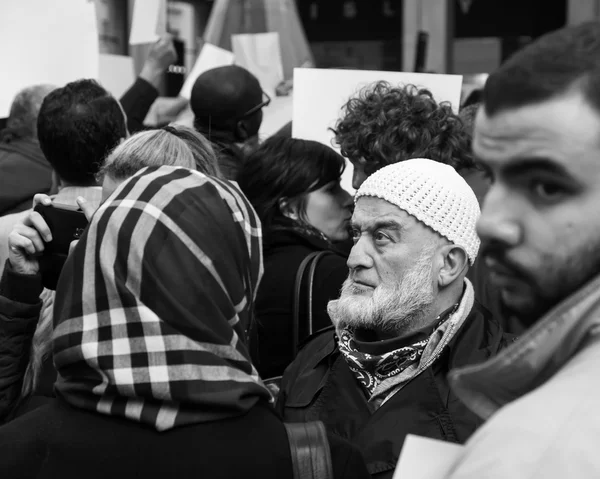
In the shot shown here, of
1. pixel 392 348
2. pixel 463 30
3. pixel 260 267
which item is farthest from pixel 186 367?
pixel 463 30

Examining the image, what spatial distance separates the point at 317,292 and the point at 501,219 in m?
2.02

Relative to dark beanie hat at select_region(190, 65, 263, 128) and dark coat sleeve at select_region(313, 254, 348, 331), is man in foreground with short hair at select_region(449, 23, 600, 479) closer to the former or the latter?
dark coat sleeve at select_region(313, 254, 348, 331)

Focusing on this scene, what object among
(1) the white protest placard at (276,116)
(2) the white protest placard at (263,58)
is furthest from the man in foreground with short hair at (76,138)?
(2) the white protest placard at (263,58)

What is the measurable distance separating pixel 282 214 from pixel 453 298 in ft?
3.02

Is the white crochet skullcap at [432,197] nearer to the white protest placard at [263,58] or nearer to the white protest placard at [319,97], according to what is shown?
the white protest placard at [319,97]

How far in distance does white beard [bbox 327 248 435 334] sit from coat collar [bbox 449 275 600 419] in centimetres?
141

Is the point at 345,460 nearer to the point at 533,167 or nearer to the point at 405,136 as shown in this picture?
the point at 533,167

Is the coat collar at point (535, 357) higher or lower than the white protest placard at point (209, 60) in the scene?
higher

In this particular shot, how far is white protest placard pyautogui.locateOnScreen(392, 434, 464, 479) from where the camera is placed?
101cm

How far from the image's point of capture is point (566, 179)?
0.94 metres

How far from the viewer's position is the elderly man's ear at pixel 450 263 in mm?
2564

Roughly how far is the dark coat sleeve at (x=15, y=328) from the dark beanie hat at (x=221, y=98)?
1.75m

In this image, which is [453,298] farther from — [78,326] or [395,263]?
[78,326]

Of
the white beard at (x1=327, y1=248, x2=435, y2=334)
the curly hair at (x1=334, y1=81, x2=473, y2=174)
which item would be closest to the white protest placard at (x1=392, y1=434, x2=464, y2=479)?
the white beard at (x1=327, y1=248, x2=435, y2=334)
